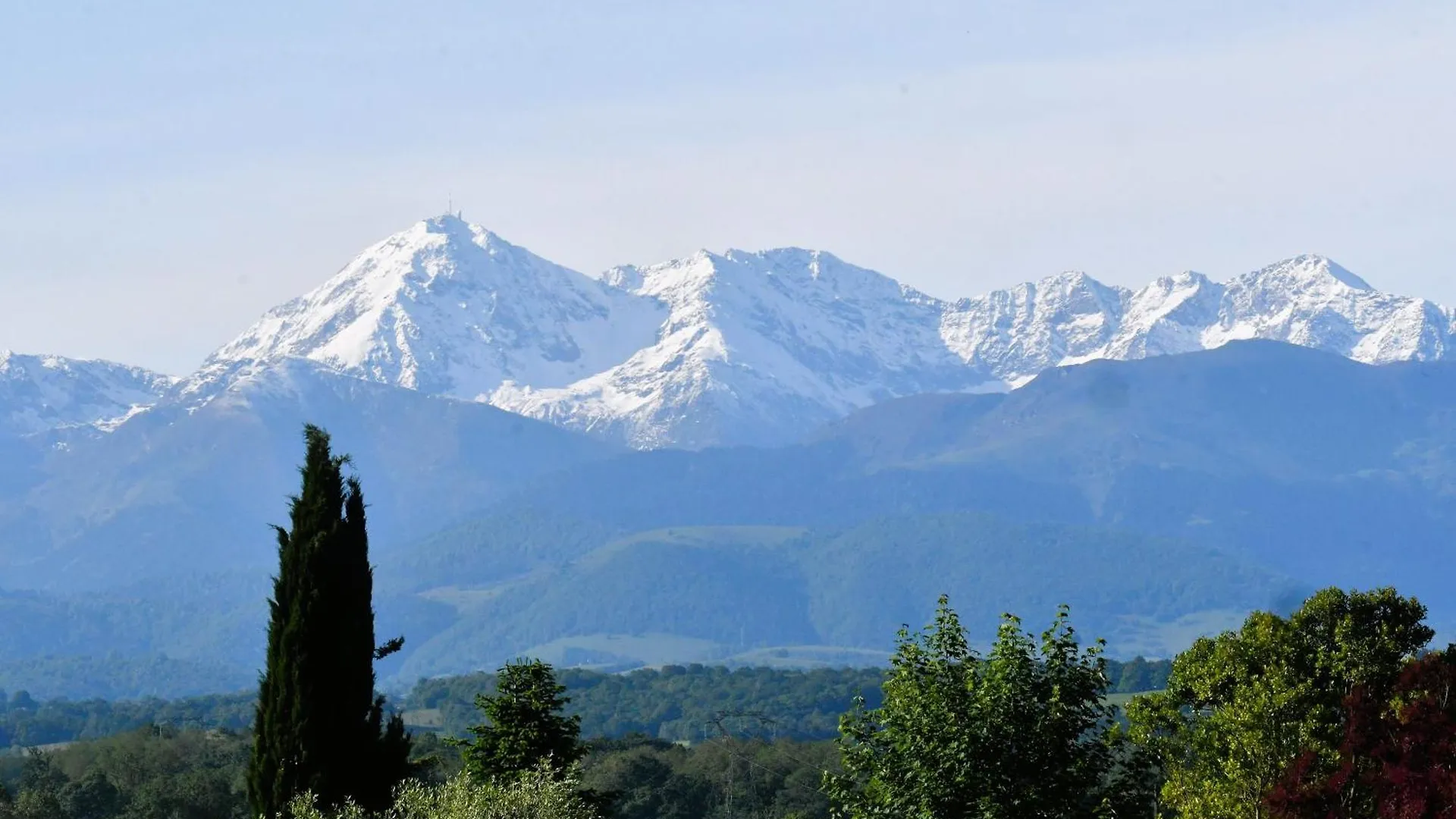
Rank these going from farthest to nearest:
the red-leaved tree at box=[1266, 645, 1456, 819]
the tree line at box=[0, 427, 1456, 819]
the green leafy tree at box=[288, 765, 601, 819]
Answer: the green leafy tree at box=[288, 765, 601, 819], the red-leaved tree at box=[1266, 645, 1456, 819], the tree line at box=[0, 427, 1456, 819]

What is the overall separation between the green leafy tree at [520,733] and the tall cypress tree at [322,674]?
5570 mm

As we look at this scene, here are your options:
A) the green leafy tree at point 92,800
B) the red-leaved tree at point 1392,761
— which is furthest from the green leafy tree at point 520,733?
the green leafy tree at point 92,800

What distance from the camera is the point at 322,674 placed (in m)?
56.0

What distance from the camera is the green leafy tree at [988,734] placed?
47156 millimetres

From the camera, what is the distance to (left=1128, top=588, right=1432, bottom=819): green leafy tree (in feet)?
185

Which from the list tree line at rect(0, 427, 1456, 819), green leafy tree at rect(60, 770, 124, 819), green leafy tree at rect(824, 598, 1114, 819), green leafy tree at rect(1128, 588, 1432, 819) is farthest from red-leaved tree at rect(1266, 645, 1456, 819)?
green leafy tree at rect(60, 770, 124, 819)

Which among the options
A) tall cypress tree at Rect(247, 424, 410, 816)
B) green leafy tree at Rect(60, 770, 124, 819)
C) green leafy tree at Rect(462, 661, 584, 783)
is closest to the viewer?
tall cypress tree at Rect(247, 424, 410, 816)

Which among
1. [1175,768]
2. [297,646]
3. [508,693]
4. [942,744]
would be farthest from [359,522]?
[1175,768]

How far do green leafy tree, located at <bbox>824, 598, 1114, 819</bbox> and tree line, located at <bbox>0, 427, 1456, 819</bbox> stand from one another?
49 mm

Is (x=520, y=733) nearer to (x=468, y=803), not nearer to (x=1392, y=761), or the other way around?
(x=468, y=803)

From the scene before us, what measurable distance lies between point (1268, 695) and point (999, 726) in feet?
40.5

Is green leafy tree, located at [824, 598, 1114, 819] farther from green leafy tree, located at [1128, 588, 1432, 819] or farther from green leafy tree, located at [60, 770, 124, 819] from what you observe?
green leafy tree, located at [60, 770, 124, 819]

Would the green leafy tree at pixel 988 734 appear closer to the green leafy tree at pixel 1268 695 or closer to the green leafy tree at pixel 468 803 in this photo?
the green leafy tree at pixel 468 803

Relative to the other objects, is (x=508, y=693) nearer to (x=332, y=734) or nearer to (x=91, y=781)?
(x=332, y=734)
